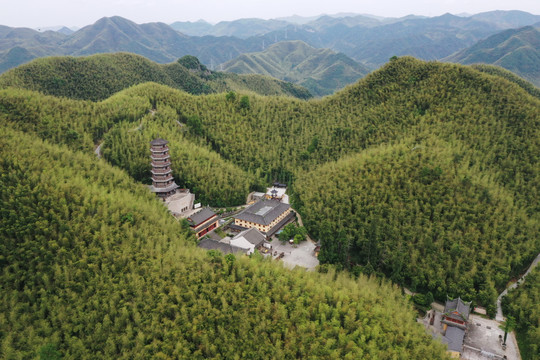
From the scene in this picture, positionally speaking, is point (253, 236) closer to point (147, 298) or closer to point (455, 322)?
point (147, 298)

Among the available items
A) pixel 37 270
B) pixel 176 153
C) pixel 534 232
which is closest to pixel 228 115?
pixel 176 153

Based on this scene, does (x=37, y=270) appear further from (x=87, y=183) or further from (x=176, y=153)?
(x=176, y=153)

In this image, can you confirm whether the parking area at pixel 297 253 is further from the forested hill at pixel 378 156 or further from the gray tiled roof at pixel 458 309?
the gray tiled roof at pixel 458 309

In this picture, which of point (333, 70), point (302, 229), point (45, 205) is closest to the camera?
point (45, 205)

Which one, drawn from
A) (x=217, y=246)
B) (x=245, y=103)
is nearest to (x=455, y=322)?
(x=217, y=246)

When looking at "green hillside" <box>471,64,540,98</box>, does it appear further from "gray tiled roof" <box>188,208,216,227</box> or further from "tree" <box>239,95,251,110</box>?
"gray tiled roof" <box>188,208,216,227</box>

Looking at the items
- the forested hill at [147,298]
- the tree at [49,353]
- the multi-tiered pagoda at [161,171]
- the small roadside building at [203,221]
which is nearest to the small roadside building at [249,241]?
the small roadside building at [203,221]
